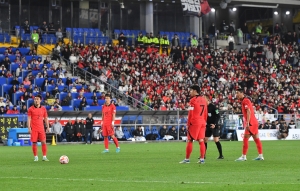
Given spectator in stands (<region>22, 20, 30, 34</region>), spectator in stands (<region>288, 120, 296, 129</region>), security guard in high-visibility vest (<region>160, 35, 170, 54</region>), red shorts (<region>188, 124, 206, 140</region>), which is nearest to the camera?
red shorts (<region>188, 124, 206, 140</region>)

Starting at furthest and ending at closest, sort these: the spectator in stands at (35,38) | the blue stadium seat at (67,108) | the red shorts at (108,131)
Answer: the spectator in stands at (35,38)
the blue stadium seat at (67,108)
the red shorts at (108,131)

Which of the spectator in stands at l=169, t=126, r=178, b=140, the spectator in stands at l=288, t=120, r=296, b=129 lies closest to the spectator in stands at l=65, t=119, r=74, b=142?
the spectator in stands at l=169, t=126, r=178, b=140

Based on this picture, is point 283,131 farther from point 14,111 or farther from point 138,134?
point 14,111

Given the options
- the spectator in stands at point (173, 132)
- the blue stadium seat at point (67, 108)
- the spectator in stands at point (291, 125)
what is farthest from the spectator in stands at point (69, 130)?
the spectator in stands at point (291, 125)

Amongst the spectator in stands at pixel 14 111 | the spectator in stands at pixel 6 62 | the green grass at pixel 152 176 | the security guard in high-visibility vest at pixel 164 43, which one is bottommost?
the green grass at pixel 152 176

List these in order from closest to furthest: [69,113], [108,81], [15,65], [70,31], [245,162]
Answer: [245,162] < [69,113] < [15,65] < [108,81] < [70,31]

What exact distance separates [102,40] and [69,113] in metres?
18.0

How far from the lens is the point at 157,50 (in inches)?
2464

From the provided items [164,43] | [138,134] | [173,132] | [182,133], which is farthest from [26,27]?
[182,133]

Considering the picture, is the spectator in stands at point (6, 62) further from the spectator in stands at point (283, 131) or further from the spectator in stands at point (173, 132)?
the spectator in stands at point (283, 131)

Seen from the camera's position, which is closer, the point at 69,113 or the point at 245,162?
the point at 245,162

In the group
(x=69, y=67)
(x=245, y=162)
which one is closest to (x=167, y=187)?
(x=245, y=162)

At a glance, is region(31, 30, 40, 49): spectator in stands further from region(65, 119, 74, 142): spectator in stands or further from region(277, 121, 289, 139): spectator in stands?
region(277, 121, 289, 139): spectator in stands

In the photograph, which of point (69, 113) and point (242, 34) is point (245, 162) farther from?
point (242, 34)
